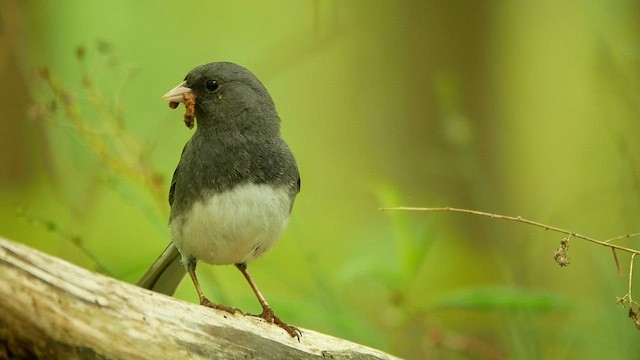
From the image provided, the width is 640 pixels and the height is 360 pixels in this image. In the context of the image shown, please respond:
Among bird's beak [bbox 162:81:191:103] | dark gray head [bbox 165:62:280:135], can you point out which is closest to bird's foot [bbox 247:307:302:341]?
dark gray head [bbox 165:62:280:135]

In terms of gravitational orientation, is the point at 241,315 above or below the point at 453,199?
below

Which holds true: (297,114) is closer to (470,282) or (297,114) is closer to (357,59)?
(357,59)

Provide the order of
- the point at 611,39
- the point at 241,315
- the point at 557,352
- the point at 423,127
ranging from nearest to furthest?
1. the point at 241,315
2. the point at 557,352
3. the point at 611,39
4. the point at 423,127

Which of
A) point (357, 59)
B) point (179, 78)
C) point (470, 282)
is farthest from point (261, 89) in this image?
point (357, 59)

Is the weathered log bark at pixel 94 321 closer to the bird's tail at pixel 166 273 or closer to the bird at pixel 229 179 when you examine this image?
the bird at pixel 229 179

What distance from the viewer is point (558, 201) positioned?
5.70m

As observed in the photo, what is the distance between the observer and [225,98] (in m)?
2.30

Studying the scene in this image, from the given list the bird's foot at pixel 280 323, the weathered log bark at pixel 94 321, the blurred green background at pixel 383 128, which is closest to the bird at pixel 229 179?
the bird's foot at pixel 280 323

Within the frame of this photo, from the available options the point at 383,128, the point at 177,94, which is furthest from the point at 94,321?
the point at 383,128

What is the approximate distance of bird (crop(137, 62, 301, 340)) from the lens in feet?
6.93

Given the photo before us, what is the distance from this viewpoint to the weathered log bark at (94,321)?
1.48 meters

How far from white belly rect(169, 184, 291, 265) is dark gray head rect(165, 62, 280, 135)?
243 millimetres

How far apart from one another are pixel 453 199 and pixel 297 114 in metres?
1.36

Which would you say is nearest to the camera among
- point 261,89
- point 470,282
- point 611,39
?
point 261,89
